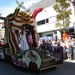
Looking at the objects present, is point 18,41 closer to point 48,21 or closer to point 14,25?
point 14,25

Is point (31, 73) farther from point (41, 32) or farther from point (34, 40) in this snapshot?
point (41, 32)

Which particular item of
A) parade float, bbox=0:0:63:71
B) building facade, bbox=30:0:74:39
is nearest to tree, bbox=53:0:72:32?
building facade, bbox=30:0:74:39

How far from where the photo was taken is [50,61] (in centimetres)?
836

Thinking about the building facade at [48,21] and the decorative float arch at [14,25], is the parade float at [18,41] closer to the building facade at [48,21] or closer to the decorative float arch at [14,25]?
the decorative float arch at [14,25]

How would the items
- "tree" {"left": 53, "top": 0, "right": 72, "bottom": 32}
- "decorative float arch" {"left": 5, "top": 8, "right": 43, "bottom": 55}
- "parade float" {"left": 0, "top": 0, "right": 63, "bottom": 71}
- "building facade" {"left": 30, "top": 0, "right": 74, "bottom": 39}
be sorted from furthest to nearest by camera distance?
"building facade" {"left": 30, "top": 0, "right": 74, "bottom": 39}
"tree" {"left": 53, "top": 0, "right": 72, "bottom": 32}
"decorative float arch" {"left": 5, "top": 8, "right": 43, "bottom": 55}
"parade float" {"left": 0, "top": 0, "right": 63, "bottom": 71}

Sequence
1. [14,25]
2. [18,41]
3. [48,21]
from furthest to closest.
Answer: [48,21] < [18,41] < [14,25]

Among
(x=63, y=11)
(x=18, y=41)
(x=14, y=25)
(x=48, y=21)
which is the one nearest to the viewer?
(x=14, y=25)

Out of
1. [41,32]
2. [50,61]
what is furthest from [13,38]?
[41,32]

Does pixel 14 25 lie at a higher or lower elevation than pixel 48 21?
lower

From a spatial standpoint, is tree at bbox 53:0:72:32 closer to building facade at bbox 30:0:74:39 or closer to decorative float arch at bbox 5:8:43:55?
building facade at bbox 30:0:74:39

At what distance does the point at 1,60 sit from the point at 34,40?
297 cm

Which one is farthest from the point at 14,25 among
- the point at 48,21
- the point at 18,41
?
the point at 48,21

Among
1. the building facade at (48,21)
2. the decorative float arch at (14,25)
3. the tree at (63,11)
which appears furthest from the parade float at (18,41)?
the building facade at (48,21)

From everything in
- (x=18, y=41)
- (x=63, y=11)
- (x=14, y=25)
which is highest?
(x=63, y=11)
